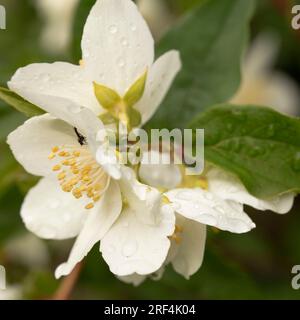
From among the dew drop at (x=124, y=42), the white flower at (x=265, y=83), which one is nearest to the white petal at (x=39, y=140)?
the dew drop at (x=124, y=42)

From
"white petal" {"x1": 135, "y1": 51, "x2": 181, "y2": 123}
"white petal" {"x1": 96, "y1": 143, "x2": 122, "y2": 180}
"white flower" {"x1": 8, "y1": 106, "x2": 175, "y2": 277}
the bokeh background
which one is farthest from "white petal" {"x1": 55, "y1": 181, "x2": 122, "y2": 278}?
the bokeh background

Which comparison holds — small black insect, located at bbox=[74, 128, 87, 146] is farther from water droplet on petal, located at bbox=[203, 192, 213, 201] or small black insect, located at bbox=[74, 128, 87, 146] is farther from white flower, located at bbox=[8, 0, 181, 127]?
water droplet on petal, located at bbox=[203, 192, 213, 201]

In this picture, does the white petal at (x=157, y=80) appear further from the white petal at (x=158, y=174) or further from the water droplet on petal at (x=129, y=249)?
the water droplet on petal at (x=129, y=249)

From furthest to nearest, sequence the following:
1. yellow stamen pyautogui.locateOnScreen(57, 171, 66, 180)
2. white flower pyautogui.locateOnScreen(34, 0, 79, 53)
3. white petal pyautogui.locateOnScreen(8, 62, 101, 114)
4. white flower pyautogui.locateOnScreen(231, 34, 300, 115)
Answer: white flower pyautogui.locateOnScreen(34, 0, 79, 53), white flower pyautogui.locateOnScreen(231, 34, 300, 115), yellow stamen pyautogui.locateOnScreen(57, 171, 66, 180), white petal pyautogui.locateOnScreen(8, 62, 101, 114)

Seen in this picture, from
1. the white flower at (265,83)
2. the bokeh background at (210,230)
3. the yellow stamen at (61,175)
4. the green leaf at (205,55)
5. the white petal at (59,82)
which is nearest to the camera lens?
the white petal at (59,82)

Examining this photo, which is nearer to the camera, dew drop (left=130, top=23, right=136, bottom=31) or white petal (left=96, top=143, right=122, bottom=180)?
white petal (left=96, top=143, right=122, bottom=180)

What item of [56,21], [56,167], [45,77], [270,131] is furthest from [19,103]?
[56,21]
